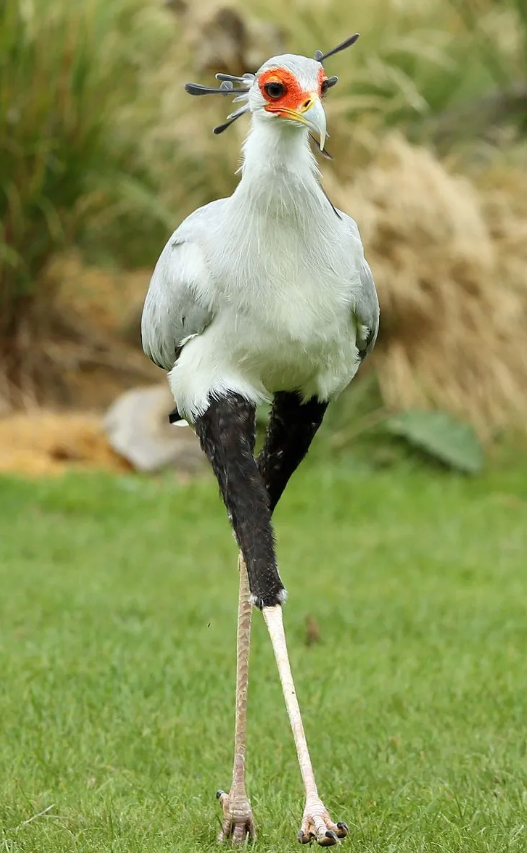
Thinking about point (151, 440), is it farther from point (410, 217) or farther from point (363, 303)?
point (363, 303)

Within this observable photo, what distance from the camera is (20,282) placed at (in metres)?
9.65

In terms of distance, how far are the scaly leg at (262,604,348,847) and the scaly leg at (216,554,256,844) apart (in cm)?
27

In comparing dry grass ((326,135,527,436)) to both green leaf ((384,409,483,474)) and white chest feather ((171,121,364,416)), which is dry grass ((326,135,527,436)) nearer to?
green leaf ((384,409,483,474))

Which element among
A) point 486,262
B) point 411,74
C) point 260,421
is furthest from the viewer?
point 411,74

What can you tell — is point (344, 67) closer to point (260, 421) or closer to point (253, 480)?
point (260, 421)

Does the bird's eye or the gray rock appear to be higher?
the gray rock

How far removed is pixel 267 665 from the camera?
213 inches

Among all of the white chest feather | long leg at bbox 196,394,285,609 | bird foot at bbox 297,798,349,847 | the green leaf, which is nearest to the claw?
bird foot at bbox 297,798,349,847

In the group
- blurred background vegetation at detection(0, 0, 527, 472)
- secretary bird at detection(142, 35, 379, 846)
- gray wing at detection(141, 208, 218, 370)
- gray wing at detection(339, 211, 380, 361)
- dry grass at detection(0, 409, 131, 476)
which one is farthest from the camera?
blurred background vegetation at detection(0, 0, 527, 472)

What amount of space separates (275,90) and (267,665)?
2868 millimetres

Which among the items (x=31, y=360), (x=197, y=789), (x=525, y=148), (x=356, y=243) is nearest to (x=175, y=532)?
(x=31, y=360)

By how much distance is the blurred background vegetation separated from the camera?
938cm

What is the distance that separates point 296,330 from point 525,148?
7.77 metres

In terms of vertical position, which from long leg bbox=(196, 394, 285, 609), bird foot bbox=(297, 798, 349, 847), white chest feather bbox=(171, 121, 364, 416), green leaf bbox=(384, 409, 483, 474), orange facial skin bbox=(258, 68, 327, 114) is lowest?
bird foot bbox=(297, 798, 349, 847)
